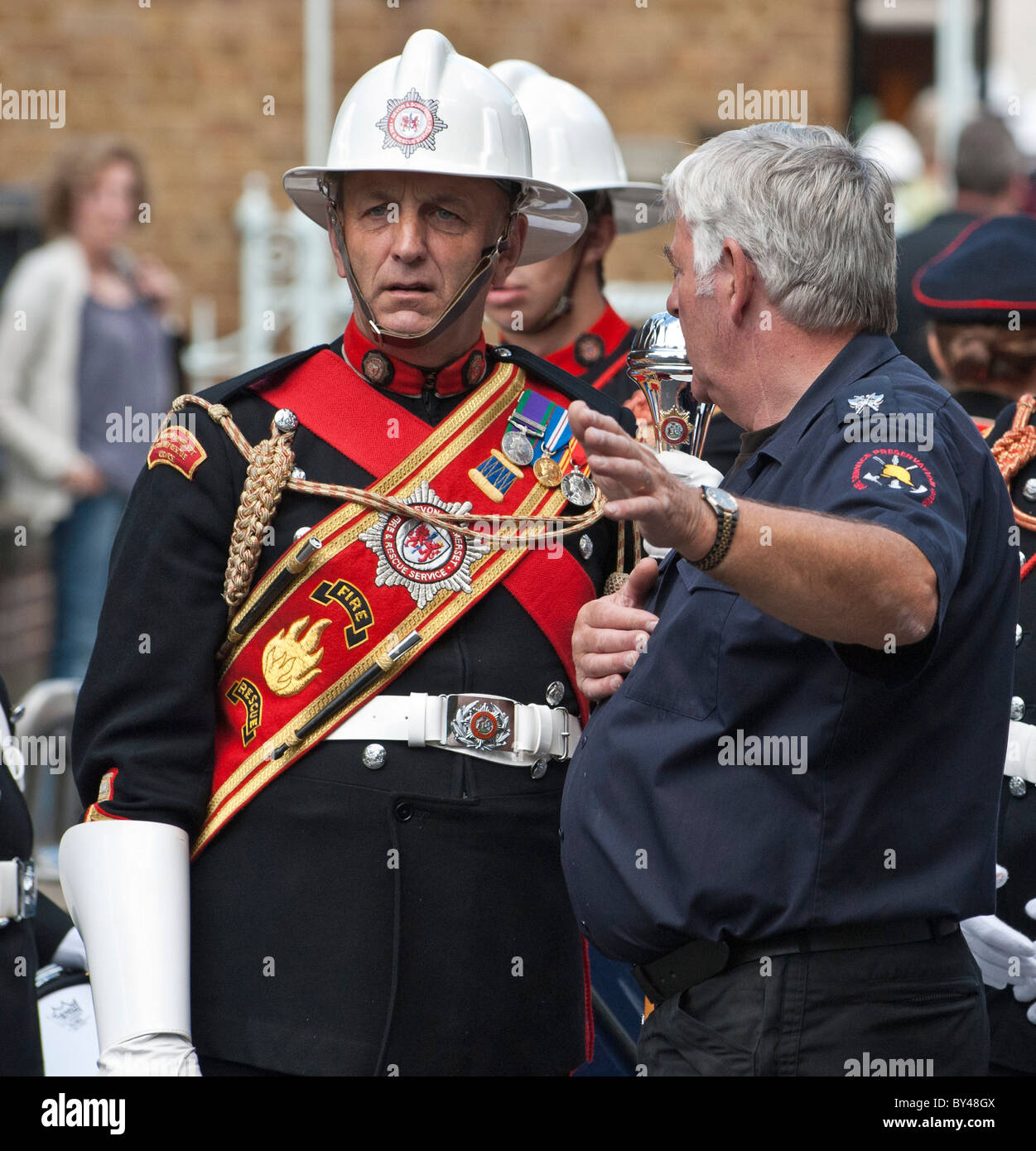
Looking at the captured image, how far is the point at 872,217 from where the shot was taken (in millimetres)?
2523

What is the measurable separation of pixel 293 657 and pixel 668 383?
0.75 metres

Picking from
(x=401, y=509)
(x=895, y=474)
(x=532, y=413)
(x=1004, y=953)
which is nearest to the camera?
(x=895, y=474)

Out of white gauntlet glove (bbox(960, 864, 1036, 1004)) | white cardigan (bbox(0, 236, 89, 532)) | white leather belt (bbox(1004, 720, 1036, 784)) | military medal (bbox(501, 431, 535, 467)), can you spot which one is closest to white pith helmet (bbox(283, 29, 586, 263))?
military medal (bbox(501, 431, 535, 467))

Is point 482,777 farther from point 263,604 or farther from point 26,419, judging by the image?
point 26,419

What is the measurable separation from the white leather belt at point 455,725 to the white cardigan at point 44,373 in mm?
5043

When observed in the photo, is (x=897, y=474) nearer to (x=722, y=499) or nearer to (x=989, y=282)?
(x=722, y=499)

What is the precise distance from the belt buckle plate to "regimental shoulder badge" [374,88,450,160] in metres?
0.87

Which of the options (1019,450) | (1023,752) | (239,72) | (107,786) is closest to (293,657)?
(107,786)

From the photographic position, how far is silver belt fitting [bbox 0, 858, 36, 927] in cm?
267

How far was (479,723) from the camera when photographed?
8.92 ft

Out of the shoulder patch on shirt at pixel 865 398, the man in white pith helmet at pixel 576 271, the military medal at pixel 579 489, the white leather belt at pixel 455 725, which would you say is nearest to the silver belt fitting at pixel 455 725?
the white leather belt at pixel 455 725

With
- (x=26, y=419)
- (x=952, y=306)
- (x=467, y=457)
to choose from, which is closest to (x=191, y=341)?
(x=26, y=419)

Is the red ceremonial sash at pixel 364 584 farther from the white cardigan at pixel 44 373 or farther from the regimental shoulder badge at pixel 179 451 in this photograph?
the white cardigan at pixel 44 373

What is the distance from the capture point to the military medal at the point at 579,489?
2930 millimetres
